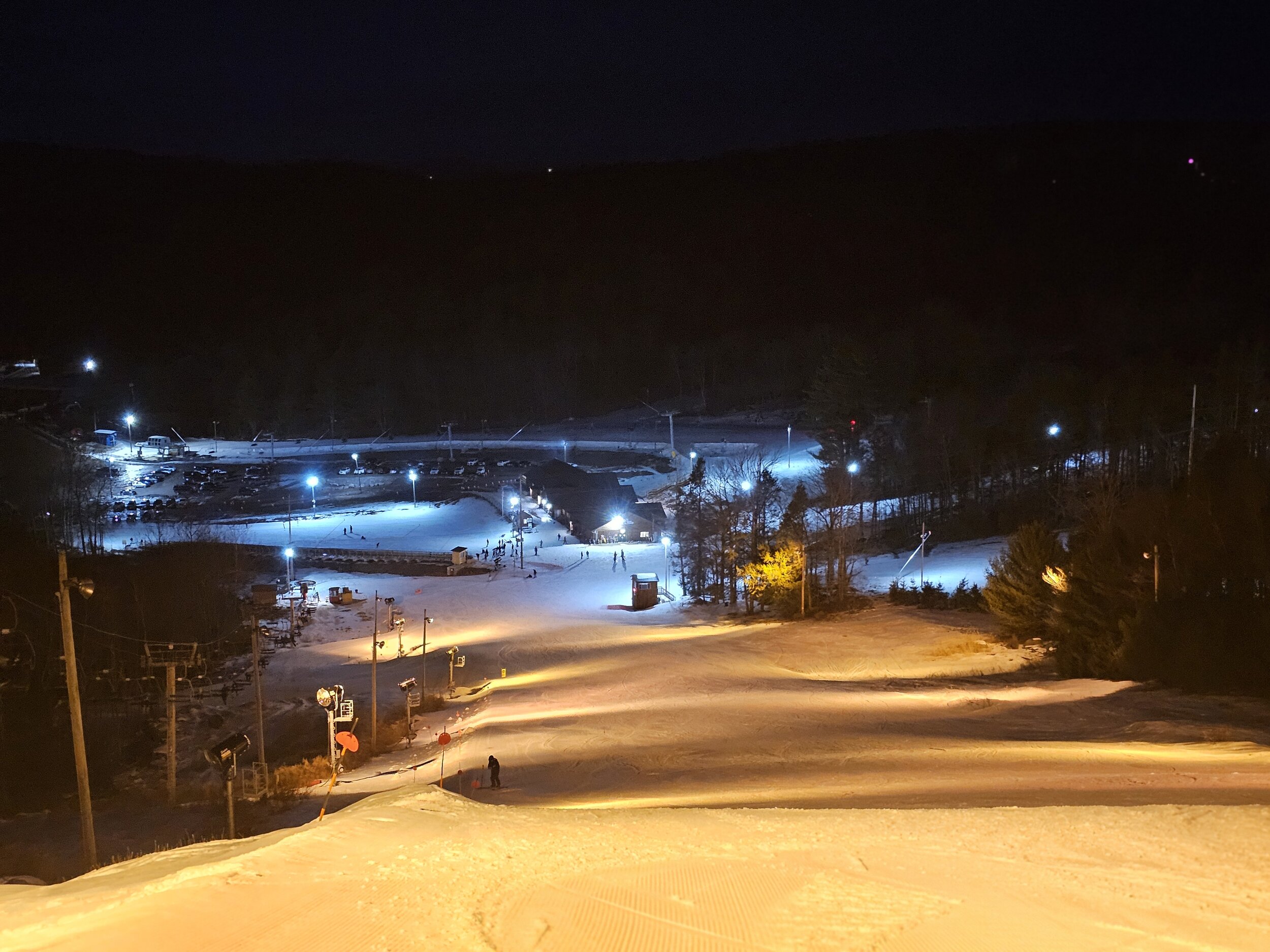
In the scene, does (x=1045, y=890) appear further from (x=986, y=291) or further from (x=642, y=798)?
(x=986, y=291)

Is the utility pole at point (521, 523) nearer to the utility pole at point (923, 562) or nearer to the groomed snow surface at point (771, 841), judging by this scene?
the utility pole at point (923, 562)

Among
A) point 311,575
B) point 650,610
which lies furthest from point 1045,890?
point 311,575

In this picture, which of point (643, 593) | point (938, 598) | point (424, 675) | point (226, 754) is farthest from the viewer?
point (643, 593)

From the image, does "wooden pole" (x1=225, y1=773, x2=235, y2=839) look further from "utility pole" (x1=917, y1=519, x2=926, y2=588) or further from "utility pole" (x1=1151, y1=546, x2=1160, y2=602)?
"utility pole" (x1=917, y1=519, x2=926, y2=588)

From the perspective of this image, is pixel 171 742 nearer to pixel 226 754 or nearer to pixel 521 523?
pixel 226 754

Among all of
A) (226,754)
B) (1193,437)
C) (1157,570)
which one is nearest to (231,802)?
(226,754)

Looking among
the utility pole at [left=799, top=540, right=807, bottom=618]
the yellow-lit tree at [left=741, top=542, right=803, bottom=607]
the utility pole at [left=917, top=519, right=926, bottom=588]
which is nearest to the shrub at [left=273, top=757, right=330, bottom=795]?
the yellow-lit tree at [left=741, top=542, right=803, bottom=607]
